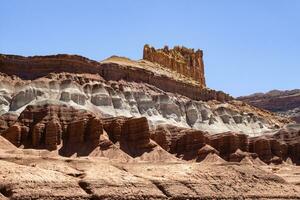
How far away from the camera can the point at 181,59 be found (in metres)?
150

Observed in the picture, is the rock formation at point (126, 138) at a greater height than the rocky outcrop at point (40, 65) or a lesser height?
lesser

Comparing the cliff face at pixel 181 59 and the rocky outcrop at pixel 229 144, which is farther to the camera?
the cliff face at pixel 181 59

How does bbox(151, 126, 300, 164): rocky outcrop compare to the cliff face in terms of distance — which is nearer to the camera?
bbox(151, 126, 300, 164): rocky outcrop

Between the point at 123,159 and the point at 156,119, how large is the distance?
80.4ft

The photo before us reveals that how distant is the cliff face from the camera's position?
13800 cm

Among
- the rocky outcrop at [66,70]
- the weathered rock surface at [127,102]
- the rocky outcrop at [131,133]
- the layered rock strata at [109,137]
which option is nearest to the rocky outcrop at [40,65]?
the rocky outcrop at [66,70]

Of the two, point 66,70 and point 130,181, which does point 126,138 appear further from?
point 130,181

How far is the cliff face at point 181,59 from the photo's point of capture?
13800 centimetres

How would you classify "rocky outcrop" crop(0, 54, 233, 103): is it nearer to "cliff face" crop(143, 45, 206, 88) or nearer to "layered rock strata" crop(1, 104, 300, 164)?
"layered rock strata" crop(1, 104, 300, 164)

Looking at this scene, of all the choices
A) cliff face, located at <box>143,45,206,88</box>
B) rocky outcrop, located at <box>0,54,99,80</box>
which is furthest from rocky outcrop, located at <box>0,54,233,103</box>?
cliff face, located at <box>143,45,206,88</box>

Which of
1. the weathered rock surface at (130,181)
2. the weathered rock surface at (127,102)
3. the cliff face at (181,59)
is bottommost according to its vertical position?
the weathered rock surface at (130,181)

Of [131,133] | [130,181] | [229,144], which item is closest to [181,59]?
[229,144]

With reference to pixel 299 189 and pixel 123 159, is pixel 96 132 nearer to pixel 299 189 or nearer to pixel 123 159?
pixel 123 159

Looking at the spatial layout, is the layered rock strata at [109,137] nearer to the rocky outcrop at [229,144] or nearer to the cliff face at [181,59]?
the rocky outcrop at [229,144]
